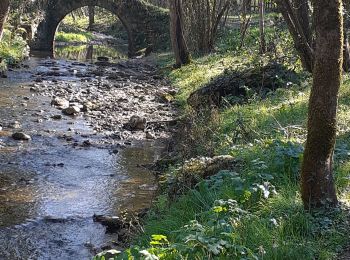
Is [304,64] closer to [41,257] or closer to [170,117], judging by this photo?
[170,117]

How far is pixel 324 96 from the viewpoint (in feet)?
12.8

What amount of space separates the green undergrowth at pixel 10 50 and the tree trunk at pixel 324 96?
1529 cm

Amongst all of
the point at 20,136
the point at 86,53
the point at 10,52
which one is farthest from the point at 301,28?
the point at 86,53

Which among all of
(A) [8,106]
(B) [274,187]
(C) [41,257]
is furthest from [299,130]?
(A) [8,106]

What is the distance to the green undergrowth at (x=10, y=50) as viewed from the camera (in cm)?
1912

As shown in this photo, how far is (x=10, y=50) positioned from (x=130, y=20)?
13976mm

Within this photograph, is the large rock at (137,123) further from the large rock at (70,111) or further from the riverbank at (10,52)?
the riverbank at (10,52)

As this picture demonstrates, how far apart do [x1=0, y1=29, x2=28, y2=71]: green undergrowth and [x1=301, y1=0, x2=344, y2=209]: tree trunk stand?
15295 millimetres

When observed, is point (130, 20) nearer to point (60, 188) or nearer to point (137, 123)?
point (137, 123)

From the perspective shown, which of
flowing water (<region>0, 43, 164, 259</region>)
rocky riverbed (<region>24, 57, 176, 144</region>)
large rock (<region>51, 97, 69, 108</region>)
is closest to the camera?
flowing water (<region>0, 43, 164, 259</region>)

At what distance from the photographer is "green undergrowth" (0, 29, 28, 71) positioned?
19.1 m

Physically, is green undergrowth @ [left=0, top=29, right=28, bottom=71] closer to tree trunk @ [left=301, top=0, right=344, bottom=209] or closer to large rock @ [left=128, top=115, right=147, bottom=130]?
large rock @ [left=128, top=115, right=147, bottom=130]

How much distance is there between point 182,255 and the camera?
3.66m

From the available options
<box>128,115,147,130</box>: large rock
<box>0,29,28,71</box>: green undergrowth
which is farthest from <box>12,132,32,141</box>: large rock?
<box>0,29,28,71</box>: green undergrowth
